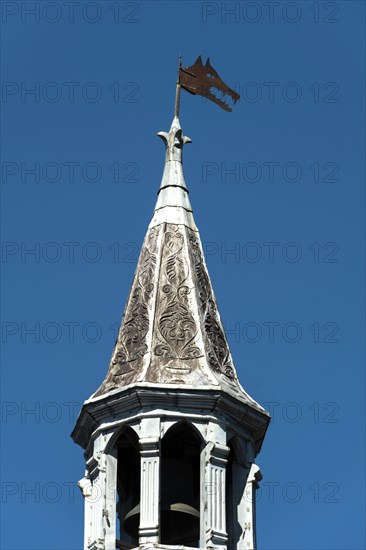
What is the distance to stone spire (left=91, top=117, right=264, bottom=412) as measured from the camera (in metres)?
35.2

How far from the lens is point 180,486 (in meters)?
35.3

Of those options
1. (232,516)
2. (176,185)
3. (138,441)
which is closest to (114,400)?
(138,441)

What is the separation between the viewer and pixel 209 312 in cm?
3669

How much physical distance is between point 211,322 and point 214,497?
4082mm

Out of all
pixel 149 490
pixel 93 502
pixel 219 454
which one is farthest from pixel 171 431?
pixel 93 502

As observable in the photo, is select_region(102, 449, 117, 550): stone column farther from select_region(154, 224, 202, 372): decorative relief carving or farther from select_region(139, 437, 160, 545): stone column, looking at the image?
select_region(154, 224, 202, 372): decorative relief carving

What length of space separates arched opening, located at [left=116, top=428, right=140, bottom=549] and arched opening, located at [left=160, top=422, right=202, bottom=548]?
55 cm

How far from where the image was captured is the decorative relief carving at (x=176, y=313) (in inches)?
1400

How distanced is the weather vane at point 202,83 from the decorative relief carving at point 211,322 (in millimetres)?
3622

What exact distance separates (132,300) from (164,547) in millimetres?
5929

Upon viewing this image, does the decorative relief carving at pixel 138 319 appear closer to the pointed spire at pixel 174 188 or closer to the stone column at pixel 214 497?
the pointed spire at pixel 174 188

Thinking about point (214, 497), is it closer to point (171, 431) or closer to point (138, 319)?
point (171, 431)

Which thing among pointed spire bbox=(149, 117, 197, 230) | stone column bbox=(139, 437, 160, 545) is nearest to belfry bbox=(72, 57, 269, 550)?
stone column bbox=(139, 437, 160, 545)

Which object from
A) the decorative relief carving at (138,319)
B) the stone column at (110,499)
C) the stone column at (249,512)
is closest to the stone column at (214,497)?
the stone column at (249,512)
